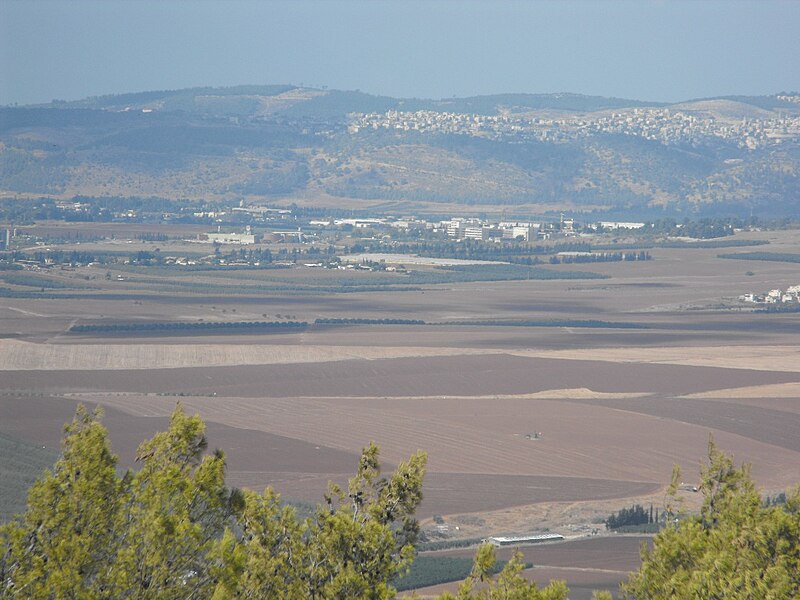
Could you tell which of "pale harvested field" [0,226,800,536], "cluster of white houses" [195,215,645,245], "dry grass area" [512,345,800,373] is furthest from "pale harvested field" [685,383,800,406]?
"cluster of white houses" [195,215,645,245]

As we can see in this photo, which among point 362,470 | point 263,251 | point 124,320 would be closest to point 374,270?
point 263,251

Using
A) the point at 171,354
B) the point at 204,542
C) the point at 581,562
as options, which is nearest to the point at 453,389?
the point at 171,354

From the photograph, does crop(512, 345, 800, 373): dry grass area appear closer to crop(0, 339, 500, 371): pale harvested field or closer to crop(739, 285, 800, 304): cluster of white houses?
crop(0, 339, 500, 371): pale harvested field

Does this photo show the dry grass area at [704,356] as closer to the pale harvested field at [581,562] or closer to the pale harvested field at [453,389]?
the pale harvested field at [453,389]

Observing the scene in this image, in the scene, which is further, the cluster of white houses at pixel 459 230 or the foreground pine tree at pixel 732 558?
the cluster of white houses at pixel 459 230

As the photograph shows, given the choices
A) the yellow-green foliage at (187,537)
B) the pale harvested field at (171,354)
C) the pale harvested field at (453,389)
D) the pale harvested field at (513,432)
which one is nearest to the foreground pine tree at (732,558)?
the yellow-green foliage at (187,537)

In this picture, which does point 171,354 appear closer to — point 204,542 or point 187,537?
point 204,542
